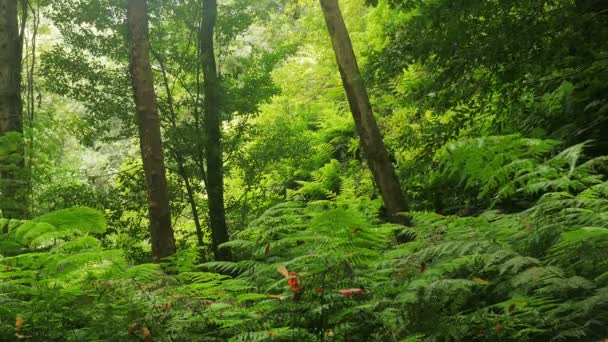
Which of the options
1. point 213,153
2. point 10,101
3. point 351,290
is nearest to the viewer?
point 351,290

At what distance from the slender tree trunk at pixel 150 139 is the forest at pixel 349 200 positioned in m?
0.02

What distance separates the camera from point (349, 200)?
6586 mm

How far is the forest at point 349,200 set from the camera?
2.68 m

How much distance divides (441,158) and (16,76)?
564 cm

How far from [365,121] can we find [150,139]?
2.59m

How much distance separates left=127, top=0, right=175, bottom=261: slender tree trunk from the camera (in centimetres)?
596

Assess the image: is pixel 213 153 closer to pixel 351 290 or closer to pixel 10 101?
pixel 10 101

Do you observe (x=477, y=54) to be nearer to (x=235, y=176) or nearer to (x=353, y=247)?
(x=353, y=247)

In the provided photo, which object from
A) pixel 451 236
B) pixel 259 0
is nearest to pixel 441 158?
pixel 451 236

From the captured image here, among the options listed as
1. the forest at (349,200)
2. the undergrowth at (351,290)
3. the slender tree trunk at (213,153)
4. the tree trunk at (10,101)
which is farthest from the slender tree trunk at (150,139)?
the slender tree trunk at (213,153)

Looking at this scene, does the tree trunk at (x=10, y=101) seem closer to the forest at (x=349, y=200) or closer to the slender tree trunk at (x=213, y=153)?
the forest at (x=349, y=200)

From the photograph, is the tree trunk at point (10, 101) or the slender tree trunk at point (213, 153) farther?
→ the slender tree trunk at point (213, 153)

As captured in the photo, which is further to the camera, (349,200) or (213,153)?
(213,153)

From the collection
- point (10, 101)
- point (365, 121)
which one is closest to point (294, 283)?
point (365, 121)
